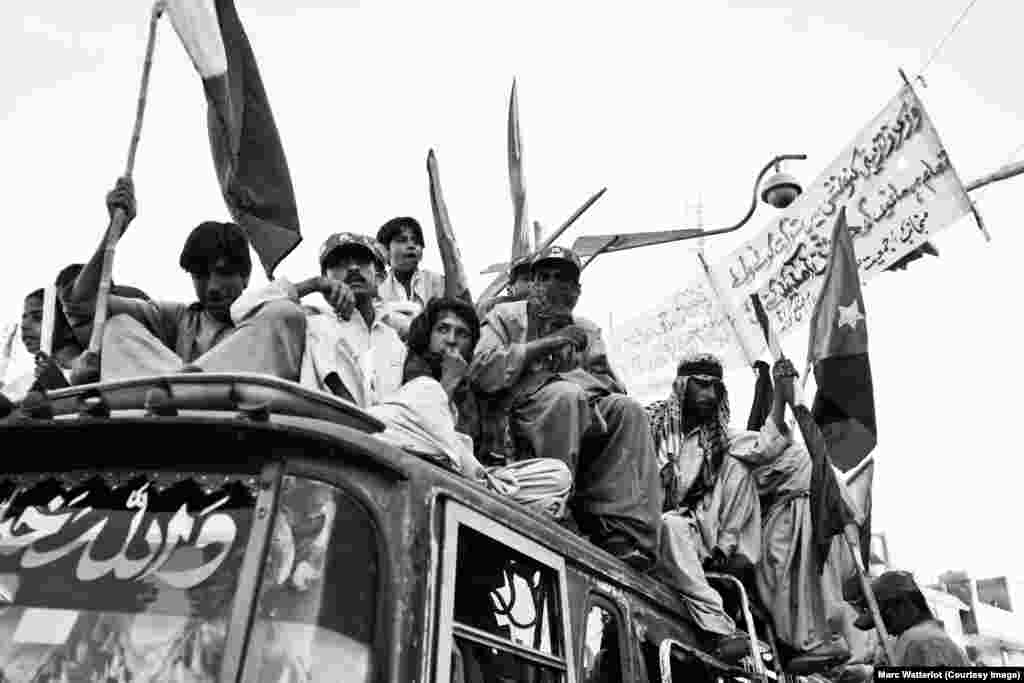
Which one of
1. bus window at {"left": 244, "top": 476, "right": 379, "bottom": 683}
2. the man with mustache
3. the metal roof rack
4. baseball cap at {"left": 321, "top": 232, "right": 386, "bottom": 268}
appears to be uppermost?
the man with mustache

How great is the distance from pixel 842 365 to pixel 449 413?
3989 mm

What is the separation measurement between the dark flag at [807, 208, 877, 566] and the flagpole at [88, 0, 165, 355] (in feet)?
12.3

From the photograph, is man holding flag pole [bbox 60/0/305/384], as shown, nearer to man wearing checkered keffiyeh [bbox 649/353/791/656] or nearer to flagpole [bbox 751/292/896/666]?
man wearing checkered keffiyeh [bbox 649/353/791/656]

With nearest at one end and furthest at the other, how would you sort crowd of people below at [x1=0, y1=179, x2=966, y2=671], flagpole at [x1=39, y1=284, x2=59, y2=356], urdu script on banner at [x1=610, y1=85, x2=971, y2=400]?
crowd of people below at [x1=0, y1=179, x2=966, y2=671]
flagpole at [x1=39, y1=284, x2=59, y2=356]
urdu script on banner at [x1=610, y1=85, x2=971, y2=400]

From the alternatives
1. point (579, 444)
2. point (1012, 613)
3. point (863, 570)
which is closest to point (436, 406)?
point (579, 444)

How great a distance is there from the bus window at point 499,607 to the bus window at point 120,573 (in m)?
0.52

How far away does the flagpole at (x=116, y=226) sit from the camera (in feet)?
10.2

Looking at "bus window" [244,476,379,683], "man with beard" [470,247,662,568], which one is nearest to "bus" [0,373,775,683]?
"bus window" [244,476,379,683]

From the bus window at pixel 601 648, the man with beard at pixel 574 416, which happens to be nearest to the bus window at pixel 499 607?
the bus window at pixel 601 648

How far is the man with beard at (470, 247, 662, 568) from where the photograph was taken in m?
3.90

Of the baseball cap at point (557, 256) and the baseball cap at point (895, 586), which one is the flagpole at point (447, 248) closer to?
the baseball cap at point (557, 256)

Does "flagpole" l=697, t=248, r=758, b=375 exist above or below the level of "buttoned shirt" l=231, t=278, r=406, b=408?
above

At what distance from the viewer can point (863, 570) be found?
5.41m

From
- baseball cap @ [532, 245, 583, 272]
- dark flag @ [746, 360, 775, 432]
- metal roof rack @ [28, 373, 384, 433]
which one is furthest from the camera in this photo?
dark flag @ [746, 360, 775, 432]
